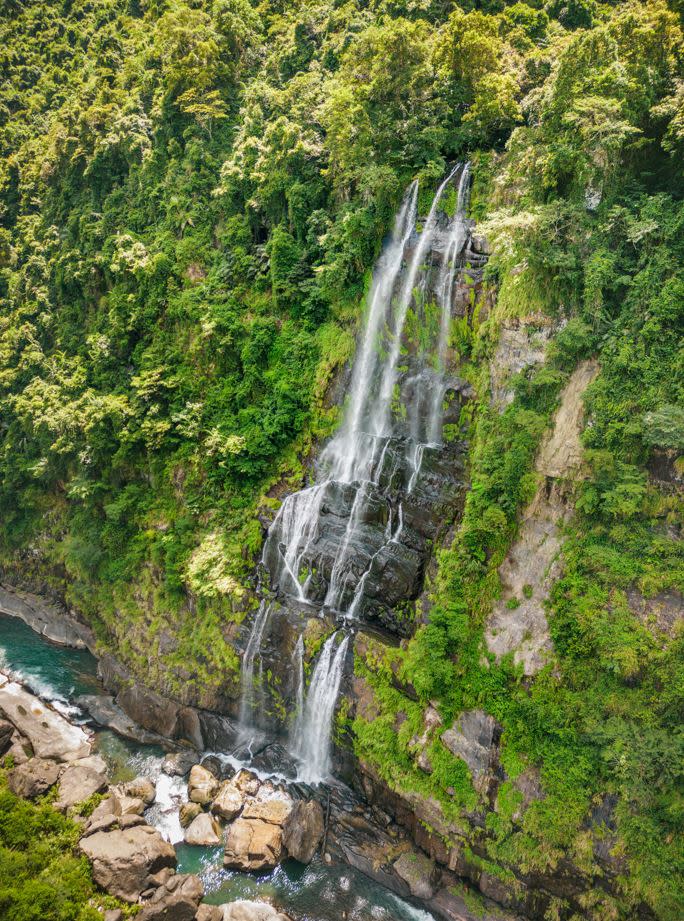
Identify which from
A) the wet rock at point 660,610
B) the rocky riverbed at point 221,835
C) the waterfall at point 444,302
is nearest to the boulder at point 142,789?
the rocky riverbed at point 221,835

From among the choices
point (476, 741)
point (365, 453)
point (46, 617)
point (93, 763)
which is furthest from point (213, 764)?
point (46, 617)

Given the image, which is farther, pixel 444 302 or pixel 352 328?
pixel 352 328

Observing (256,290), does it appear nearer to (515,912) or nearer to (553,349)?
(553,349)

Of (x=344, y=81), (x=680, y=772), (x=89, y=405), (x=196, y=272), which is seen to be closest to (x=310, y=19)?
(x=344, y=81)

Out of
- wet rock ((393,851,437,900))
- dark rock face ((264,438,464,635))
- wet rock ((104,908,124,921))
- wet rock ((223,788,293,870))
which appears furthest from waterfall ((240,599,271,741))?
wet rock ((393,851,437,900))

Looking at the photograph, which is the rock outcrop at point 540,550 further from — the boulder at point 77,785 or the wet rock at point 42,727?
the wet rock at point 42,727

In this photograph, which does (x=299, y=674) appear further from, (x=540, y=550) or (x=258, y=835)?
(x=540, y=550)

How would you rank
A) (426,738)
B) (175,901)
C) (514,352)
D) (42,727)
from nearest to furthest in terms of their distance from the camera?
(175,901) → (426,738) → (514,352) → (42,727)

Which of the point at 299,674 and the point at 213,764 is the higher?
the point at 299,674
